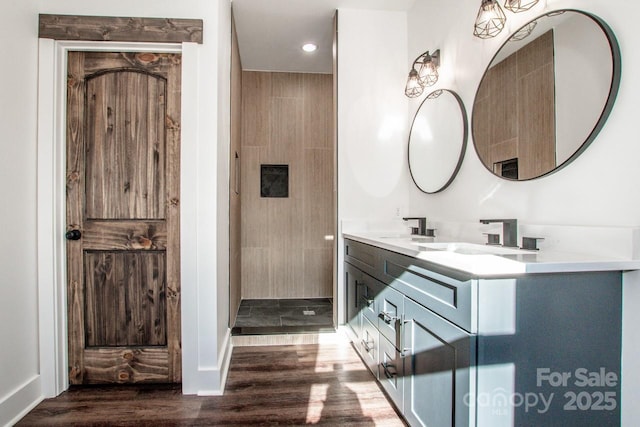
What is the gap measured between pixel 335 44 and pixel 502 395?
2842mm

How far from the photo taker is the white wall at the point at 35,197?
6.10 ft

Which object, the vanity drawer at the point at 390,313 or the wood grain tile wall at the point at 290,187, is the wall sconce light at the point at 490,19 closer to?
the vanity drawer at the point at 390,313

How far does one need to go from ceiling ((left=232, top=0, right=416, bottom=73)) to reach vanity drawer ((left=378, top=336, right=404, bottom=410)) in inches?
101

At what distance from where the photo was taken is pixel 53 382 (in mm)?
2115

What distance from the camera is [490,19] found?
1925 mm

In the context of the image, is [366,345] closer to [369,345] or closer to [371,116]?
[369,345]

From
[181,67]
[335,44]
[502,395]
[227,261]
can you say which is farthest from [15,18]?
[502,395]

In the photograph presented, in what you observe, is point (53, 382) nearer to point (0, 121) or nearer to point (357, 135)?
point (0, 121)

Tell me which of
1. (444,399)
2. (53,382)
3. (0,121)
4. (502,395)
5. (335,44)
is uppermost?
(335,44)

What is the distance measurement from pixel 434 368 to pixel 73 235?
208 cm

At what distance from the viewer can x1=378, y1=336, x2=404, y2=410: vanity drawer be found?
1.80 metres

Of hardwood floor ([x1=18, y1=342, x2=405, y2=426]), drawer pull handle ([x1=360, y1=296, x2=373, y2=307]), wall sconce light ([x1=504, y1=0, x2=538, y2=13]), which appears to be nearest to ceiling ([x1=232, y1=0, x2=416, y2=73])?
wall sconce light ([x1=504, y1=0, x2=538, y2=13])

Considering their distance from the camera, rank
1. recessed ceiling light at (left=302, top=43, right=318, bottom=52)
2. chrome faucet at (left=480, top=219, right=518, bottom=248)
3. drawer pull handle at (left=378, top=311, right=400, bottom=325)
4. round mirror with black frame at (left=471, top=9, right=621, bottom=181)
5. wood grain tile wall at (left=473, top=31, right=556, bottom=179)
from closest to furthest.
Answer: round mirror with black frame at (left=471, top=9, right=621, bottom=181) < wood grain tile wall at (left=473, top=31, right=556, bottom=179) < chrome faucet at (left=480, top=219, right=518, bottom=248) < drawer pull handle at (left=378, top=311, right=400, bottom=325) < recessed ceiling light at (left=302, top=43, right=318, bottom=52)

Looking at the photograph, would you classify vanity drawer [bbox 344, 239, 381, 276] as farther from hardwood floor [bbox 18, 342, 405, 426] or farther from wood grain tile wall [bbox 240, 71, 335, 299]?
wood grain tile wall [bbox 240, 71, 335, 299]
